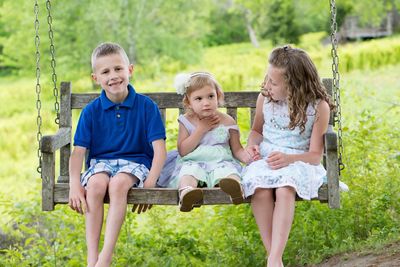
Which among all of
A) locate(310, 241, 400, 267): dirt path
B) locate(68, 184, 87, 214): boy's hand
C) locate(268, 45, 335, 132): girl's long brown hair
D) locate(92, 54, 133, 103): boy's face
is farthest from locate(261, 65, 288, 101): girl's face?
locate(310, 241, 400, 267): dirt path

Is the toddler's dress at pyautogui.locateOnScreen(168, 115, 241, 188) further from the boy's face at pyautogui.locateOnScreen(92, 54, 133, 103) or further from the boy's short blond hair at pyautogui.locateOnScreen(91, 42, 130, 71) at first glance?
the boy's short blond hair at pyautogui.locateOnScreen(91, 42, 130, 71)

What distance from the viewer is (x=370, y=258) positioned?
4996 mm

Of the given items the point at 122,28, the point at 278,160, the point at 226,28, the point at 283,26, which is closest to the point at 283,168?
the point at 278,160

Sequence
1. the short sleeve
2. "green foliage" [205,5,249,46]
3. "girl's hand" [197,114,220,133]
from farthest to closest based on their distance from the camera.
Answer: "green foliage" [205,5,249,46]
"girl's hand" [197,114,220,133]
the short sleeve

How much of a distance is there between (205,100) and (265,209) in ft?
2.41

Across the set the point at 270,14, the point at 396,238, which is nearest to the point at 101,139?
the point at 396,238

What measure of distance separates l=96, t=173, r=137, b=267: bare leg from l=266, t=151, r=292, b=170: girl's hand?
714 millimetres

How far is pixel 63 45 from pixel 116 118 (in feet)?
78.8

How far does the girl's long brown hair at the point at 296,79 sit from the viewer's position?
4211 mm

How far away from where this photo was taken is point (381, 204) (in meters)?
5.65

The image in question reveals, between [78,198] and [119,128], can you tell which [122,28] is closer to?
[119,128]

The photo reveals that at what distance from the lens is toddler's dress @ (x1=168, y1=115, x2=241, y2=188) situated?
4.20 meters

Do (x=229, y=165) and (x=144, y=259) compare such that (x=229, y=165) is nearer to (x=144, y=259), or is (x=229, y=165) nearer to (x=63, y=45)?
(x=144, y=259)

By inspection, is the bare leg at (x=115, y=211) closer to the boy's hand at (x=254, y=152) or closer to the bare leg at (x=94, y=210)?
the bare leg at (x=94, y=210)
